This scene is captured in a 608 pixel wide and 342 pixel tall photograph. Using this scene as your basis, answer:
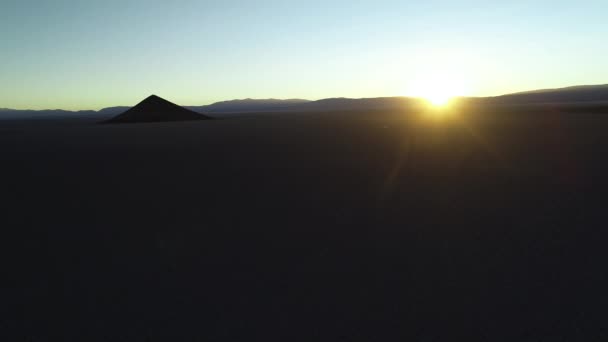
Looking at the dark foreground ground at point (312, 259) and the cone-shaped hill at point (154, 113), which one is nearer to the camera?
the dark foreground ground at point (312, 259)

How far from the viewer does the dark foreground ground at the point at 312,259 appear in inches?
146

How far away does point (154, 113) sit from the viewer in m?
68.4

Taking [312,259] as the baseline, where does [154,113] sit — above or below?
above

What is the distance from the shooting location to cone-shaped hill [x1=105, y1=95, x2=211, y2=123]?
67250 millimetres

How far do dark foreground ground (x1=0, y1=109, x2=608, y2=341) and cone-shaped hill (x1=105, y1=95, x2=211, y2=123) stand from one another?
6048 cm

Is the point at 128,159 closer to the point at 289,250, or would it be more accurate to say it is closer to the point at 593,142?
the point at 289,250

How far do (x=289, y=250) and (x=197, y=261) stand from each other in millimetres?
1297

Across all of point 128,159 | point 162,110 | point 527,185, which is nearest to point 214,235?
point 527,185

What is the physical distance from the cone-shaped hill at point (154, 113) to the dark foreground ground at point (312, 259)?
6048cm

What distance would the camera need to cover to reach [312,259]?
5.25 m

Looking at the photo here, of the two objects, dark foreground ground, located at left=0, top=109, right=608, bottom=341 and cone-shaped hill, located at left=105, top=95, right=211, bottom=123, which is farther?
cone-shaped hill, located at left=105, top=95, right=211, bottom=123

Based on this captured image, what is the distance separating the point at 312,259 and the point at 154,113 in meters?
69.4

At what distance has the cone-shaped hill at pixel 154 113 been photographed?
221ft

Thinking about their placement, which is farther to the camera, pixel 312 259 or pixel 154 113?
pixel 154 113
